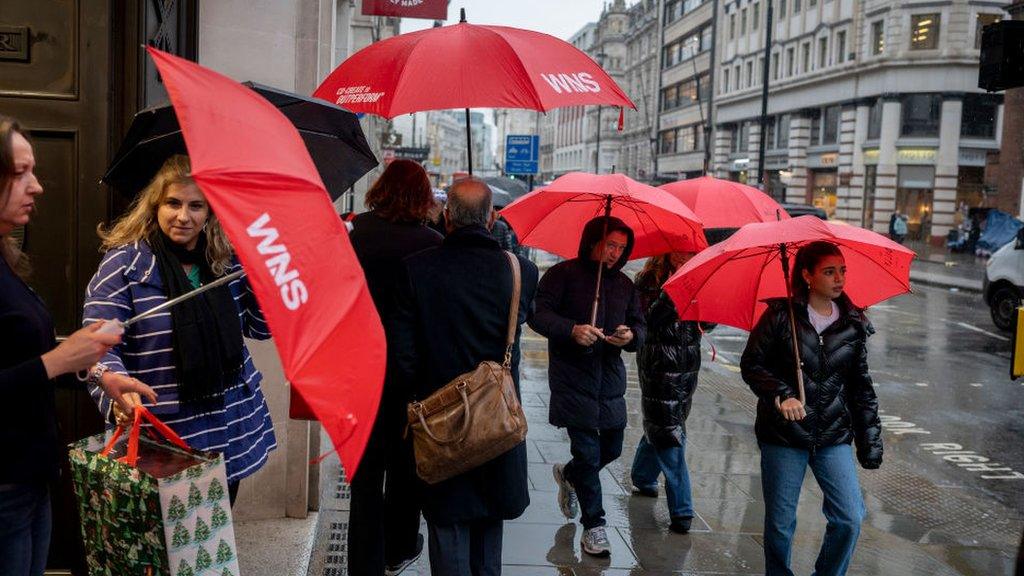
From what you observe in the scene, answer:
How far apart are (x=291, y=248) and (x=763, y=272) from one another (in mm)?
3658

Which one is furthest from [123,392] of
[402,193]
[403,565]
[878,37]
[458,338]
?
[878,37]

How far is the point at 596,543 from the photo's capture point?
5.23 meters

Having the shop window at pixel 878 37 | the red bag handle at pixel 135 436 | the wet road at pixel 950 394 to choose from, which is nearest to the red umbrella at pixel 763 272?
the red bag handle at pixel 135 436

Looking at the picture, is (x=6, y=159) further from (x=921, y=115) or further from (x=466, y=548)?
(x=921, y=115)

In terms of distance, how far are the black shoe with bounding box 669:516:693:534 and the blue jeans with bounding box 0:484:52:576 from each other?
13.2 feet

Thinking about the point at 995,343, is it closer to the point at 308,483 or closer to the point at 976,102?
the point at 308,483

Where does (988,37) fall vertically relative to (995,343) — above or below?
above

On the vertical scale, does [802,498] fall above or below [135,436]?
below

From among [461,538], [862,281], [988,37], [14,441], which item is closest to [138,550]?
[14,441]

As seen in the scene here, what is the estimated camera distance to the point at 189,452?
8.20 ft

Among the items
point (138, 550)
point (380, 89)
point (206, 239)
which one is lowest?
point (138, 550)

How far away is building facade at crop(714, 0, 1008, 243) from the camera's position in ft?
126

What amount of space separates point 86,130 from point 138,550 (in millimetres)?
2282

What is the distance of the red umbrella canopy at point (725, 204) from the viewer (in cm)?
611
